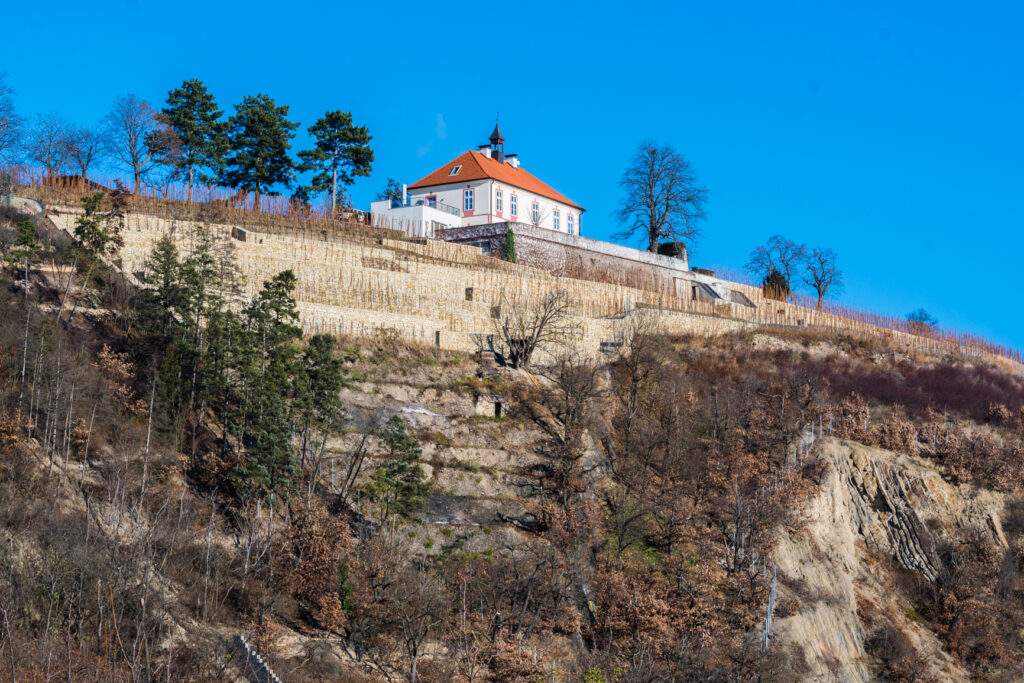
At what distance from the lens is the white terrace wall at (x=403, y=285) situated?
4559 cm

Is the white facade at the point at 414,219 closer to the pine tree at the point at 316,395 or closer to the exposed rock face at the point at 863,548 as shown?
the pine tree at the point at 316,395

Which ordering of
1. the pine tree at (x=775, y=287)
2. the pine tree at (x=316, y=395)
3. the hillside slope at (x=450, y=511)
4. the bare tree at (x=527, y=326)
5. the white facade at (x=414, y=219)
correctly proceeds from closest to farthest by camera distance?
the hillside slope at (x=450, y=511) < the pine tree at (x=316, y=395) < the bare tree at (x=527, y=326) < the white facade at (x=414, y=219) < the pine tree at (x=775, y=287)

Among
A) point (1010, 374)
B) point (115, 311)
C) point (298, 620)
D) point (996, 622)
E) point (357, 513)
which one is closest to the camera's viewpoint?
point (298, 620)

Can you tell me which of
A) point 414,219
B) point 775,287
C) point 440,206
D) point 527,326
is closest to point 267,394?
point 527,326

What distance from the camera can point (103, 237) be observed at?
137 ft

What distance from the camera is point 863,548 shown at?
48344 millimetres

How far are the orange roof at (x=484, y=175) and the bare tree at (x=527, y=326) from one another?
17.2 m

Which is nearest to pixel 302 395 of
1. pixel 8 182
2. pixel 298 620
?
pixel 298 620

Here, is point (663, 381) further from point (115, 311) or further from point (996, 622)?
point (115, 311)

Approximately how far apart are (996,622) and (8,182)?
3897 cm

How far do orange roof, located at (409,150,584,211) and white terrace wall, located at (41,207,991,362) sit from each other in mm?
14357

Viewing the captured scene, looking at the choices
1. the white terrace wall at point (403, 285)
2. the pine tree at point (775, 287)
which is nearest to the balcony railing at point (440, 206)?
the white terrace wall at point (403, 285)

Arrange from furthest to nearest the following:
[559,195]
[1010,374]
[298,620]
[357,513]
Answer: [559,195], [1010,374], [357,513], [298,620]

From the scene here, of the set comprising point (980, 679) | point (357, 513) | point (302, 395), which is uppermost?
point (302, 395)
